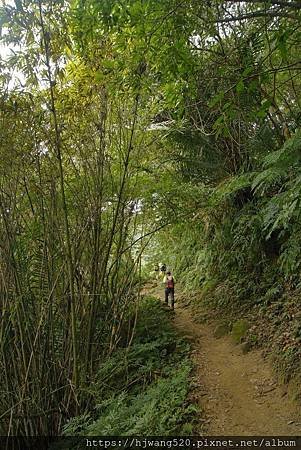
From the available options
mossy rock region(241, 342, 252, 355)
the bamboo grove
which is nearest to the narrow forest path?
mossy rock region(241, 342, 252, 355)

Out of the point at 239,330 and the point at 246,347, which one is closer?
the point at 246,347

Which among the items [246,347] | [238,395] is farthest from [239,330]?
[238,395]

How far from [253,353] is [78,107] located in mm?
3468

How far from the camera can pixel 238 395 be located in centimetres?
388

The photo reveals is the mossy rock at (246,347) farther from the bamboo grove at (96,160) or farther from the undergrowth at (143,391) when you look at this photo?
the bamboo grove at (96,160)

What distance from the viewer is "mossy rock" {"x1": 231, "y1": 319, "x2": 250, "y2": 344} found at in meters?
5.11

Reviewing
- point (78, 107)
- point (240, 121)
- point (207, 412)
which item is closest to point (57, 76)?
point (78, 107)

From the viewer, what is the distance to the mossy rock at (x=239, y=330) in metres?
5.11

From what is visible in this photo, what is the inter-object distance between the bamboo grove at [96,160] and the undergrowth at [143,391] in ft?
0.71

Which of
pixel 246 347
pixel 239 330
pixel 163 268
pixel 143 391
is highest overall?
pixel 163 268

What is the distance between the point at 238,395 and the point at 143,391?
102 centimetres

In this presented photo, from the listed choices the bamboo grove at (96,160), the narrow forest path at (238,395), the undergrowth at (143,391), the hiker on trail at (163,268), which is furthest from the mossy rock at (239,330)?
the hiker on trail at (163,268)

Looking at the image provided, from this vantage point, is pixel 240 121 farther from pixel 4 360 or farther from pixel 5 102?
pixel 4 360

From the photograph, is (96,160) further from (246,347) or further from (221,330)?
(221,330)
